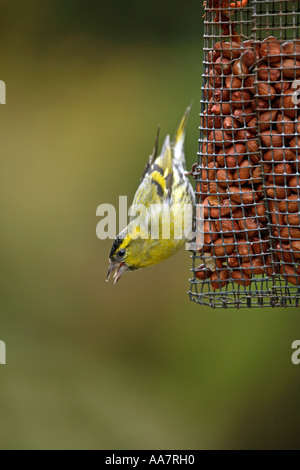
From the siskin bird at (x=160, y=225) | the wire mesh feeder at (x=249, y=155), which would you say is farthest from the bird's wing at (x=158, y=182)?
the wire mesh feeder at (x=249, y=155)

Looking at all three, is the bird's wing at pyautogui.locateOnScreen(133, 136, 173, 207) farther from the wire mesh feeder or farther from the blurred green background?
the blurred green background

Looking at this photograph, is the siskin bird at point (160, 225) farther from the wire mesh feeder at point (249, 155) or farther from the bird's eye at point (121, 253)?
the wire mesh feeder at point (249, 155)

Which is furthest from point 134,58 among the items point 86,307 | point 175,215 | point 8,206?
point 175,215

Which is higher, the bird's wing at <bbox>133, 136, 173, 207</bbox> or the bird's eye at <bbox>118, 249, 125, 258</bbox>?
the bird's wing at <bbox>133, 136, 173, 207</bbox>

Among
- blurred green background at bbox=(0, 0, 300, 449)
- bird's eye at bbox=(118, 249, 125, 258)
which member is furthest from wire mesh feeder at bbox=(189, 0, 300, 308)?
blurred green background at bbox=(0, 0, 300, 449)

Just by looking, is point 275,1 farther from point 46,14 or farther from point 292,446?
point 292,446

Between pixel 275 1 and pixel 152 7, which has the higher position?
pixel 152 7

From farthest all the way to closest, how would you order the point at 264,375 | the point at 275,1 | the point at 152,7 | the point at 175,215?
the point at 152,7 < the point at 264,375 < the point at 175,215 < the point at 275,1
